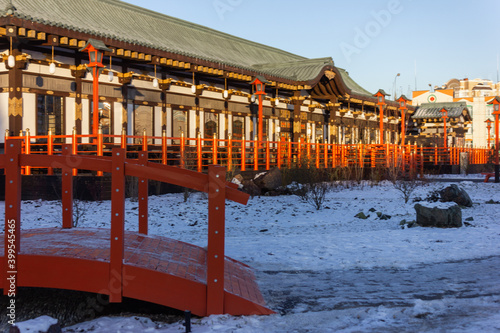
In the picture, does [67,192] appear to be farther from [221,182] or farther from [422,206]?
[422,206]

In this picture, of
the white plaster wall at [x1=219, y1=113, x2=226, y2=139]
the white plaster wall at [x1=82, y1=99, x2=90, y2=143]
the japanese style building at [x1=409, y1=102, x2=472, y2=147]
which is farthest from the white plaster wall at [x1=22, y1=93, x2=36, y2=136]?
the japanese style building at [x1=409, y1=102, x2=472, y2=147]

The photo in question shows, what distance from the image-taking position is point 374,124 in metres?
34.9

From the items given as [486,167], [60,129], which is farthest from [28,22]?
[486,167]

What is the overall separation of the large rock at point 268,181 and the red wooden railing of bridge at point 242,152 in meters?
1.11

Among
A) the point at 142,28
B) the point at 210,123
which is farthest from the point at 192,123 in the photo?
the point at 142,28

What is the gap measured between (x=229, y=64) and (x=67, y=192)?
14.1 m

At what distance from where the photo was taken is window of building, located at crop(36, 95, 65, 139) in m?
14.8

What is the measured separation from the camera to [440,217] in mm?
9609

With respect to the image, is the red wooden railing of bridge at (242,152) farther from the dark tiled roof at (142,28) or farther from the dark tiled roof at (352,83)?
the dark tiled roof at (352,83)

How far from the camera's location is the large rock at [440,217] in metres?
9.60

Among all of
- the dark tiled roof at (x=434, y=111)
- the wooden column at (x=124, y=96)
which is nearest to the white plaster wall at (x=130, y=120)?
the wooden column at (x=124, y=96)

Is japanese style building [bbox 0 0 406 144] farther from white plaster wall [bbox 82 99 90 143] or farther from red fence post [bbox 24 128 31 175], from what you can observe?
red fence post [bbox 24 128 31 175]

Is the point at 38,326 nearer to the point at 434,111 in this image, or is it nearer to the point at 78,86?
the point at 78,86

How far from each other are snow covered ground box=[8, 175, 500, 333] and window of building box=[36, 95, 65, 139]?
325cm
